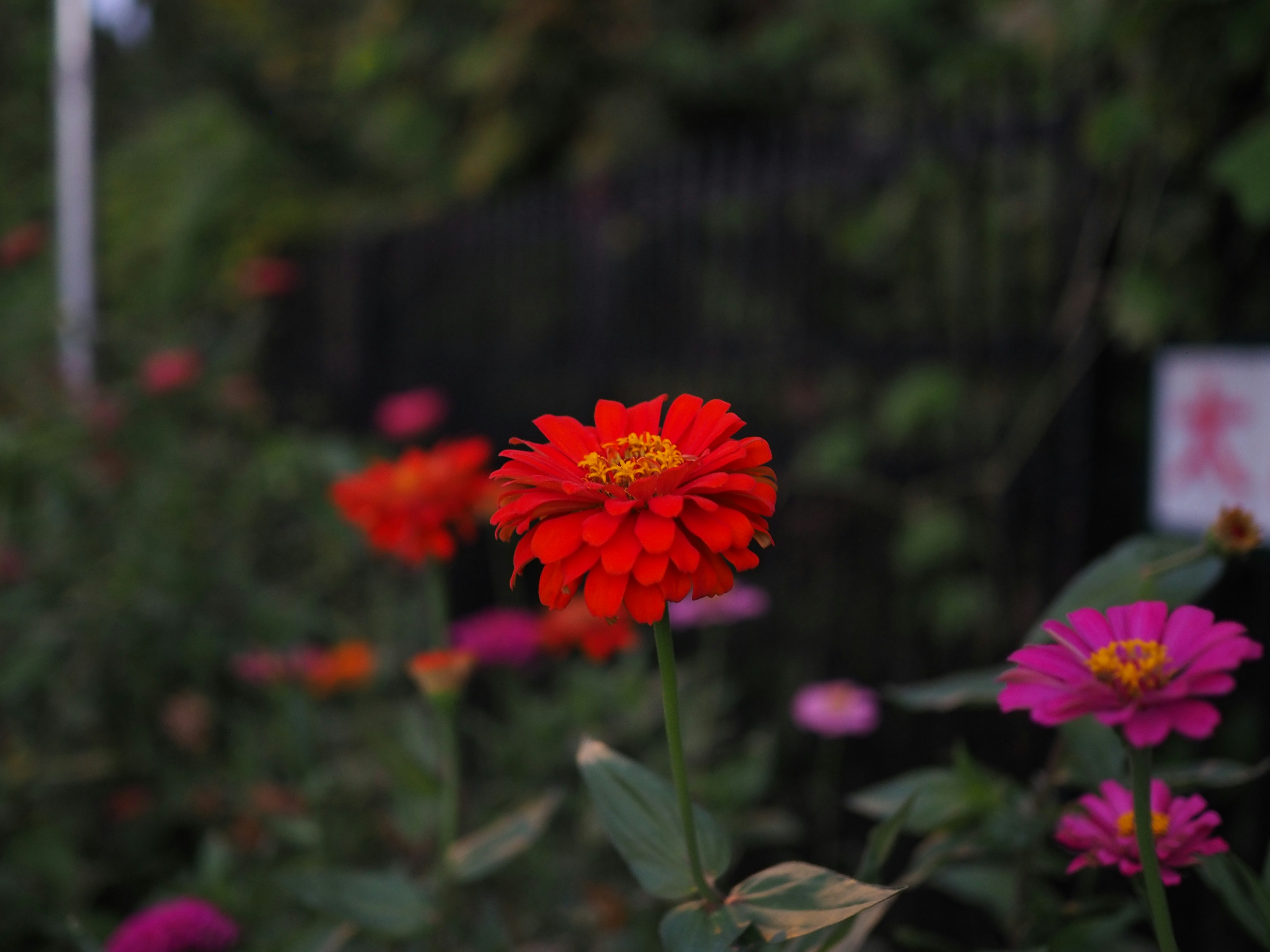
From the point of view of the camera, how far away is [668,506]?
2.14 feet

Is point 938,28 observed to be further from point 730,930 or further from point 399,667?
point 730,930

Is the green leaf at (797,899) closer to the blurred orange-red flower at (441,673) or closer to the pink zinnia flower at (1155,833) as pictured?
the pink zinnia flower at (1155,833)

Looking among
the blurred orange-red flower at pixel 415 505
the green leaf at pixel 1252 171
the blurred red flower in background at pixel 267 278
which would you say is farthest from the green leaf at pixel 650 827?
the blurred red flower in background at pixel 267 278

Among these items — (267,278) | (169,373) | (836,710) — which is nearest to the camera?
(836,710)

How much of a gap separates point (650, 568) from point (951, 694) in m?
0.41

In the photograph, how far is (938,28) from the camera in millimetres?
4035

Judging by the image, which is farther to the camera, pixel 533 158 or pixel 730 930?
pixel 533 158

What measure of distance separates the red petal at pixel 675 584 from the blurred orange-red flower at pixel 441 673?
54 cm

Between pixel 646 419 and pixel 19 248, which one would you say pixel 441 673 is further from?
pixel 19 248

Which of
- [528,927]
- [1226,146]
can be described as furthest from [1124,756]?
[1226,146]

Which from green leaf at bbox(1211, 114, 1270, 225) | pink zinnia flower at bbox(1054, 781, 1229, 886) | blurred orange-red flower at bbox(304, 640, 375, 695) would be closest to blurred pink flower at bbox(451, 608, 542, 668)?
blurred orange-red flower at bbox(304, 640, 375, 695)

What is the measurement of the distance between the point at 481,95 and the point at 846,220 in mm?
2926

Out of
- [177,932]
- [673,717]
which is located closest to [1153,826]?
[673,717]

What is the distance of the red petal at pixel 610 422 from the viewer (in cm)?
76
